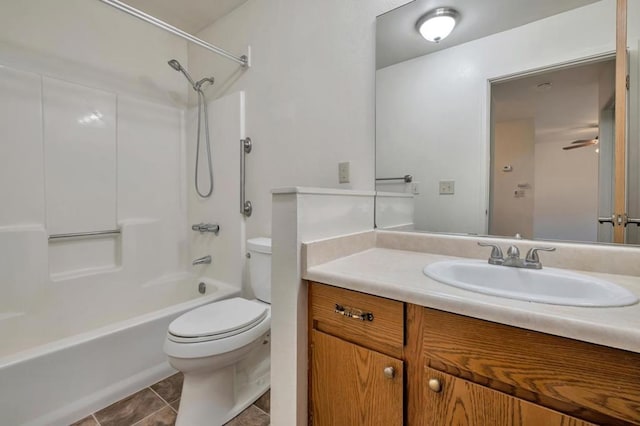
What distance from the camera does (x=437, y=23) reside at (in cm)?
124

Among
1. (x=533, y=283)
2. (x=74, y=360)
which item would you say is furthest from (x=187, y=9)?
(x=533, y=283)

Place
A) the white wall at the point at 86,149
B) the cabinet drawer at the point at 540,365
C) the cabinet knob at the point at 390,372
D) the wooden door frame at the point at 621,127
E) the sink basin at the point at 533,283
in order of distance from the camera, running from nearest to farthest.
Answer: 1. the cabinet drawer at the point at 540,365
2. the sink basin at the point at 533,283
3. the cabinet knob at the point at 390,372
4. the wooden door frame at the point at 621,127
5. the white wall at the point at 86,149

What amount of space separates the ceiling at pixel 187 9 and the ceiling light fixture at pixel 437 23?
1.32m

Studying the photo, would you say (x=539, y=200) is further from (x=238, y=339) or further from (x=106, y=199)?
(x=106, y=199)

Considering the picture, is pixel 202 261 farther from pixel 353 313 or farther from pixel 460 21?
pixel 460 21

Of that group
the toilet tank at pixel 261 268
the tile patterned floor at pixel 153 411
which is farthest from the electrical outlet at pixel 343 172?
the tile patterned floor at pixel 153 411

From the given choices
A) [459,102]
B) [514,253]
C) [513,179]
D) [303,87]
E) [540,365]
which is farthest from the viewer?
[303,87]

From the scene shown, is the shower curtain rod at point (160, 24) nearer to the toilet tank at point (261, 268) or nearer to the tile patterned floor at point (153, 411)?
the toilet tank at point (261, 268)

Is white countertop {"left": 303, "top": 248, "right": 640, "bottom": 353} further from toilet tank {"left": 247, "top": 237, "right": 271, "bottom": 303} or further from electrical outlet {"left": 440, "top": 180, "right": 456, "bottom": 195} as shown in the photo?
toilet tank {"left": 247, "top": 237, "right": 271, "bottom": 303}

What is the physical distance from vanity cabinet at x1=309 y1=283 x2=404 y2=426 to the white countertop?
0.05m

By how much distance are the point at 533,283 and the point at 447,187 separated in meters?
0.50

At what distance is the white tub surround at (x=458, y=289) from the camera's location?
0.53 m

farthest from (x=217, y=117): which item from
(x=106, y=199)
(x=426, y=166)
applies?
(x=426, y=166)

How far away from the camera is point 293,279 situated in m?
0.95
